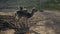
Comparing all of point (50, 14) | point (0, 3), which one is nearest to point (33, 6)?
point (50, 14)

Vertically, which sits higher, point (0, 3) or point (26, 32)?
point (0, 3)

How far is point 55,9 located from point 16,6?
1.62 metres

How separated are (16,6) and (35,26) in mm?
1556

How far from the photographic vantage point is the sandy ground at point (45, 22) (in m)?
5.97

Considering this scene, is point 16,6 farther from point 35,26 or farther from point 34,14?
point 35,26

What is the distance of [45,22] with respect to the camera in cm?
639

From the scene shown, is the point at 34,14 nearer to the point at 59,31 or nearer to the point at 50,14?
the point at 50,14

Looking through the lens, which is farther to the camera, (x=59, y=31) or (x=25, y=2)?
(x=25, y=2)

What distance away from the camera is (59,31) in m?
5.98

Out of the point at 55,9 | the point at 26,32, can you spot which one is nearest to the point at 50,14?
the point at 55,9

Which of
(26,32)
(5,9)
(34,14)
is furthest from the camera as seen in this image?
(5,9)

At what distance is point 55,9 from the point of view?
767 cm

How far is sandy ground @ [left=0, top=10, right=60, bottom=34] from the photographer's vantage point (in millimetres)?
5973

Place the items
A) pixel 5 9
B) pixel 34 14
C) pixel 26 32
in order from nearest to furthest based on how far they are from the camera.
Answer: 1. pixel 26 32
2. pixel 34 14
3. pixel 5 9
